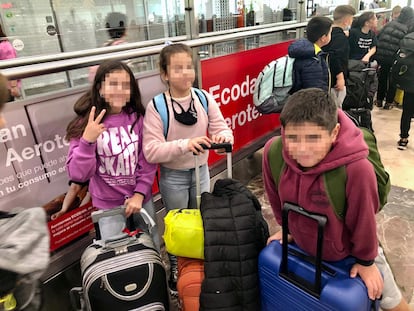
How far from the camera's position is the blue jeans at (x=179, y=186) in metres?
2.10

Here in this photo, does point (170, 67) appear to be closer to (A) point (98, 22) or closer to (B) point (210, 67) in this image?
(B) point (210, 67)

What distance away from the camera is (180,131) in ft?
6.57

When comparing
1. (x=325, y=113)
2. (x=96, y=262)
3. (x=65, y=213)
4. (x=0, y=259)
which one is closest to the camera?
(x=0, y=259)

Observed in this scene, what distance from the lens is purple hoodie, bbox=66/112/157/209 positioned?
1735 mm

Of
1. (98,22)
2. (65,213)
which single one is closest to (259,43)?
(98,22)

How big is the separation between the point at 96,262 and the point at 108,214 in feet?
0.79

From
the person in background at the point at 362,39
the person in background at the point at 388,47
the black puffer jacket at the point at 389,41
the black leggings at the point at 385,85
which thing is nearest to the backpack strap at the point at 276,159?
the person in background at the point at 362,39

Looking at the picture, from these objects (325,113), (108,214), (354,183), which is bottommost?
(108,214)

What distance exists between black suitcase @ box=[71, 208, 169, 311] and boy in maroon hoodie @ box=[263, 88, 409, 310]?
2.26 feet

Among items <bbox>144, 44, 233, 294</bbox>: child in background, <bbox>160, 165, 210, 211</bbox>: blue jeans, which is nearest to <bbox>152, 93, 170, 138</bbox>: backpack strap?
<bbox>144, 44, 233, 294</bbox>: child in background

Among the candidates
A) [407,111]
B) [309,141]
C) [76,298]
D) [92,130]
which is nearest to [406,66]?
[407,111]

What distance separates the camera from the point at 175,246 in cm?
177

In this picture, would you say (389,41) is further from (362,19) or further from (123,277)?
(123,277)

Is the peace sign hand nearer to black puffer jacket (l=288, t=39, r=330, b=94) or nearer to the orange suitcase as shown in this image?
the orange suitcase
